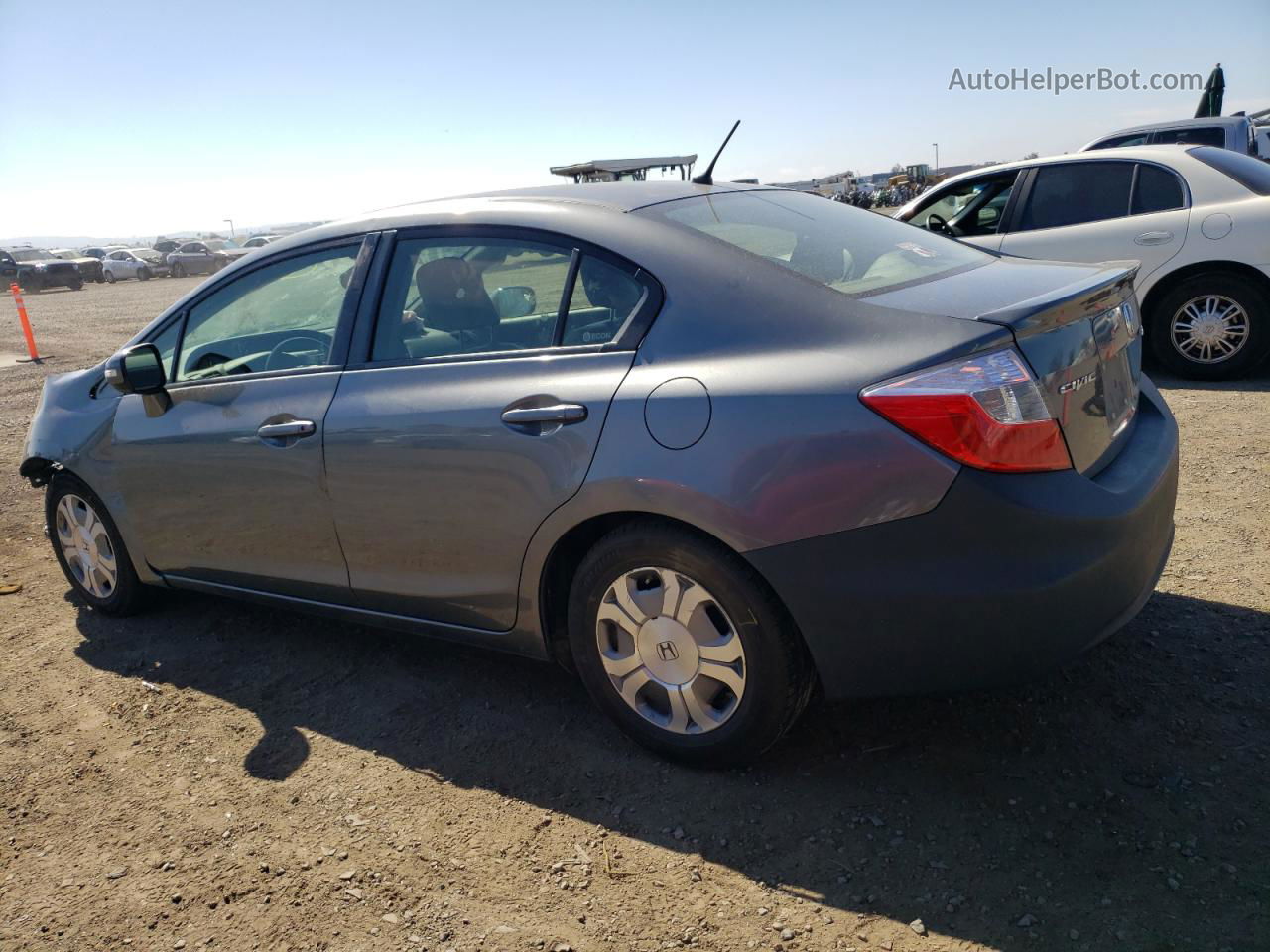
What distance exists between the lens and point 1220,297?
6.71 metres

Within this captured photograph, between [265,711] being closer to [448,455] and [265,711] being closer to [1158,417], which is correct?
[448,455]

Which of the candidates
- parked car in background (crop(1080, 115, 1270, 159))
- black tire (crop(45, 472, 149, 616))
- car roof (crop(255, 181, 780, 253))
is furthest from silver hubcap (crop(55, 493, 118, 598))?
parked car in background (crop(1080, 115, 1270, 159))

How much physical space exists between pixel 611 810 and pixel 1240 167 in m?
6.59

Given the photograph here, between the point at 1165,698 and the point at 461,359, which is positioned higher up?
the point at 461,359

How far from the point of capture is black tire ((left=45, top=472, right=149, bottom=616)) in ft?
14.1

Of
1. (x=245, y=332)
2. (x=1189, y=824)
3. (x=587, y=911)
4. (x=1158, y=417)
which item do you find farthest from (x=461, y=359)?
(x=1189, y=824)

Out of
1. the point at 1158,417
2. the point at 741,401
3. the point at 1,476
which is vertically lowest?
the point at 1,476

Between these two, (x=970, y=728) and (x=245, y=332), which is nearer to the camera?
(x=970, y=728)

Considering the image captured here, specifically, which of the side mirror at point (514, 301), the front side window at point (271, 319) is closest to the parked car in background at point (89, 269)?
the front side window at point (271, 319)

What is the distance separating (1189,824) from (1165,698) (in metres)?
0.64

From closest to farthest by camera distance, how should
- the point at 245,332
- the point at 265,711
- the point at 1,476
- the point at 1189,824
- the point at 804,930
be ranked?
1. the point at 804,930
2. the point at 1189,824
3. the point at 265,711
4. the point at 245,332
5. the point at 1,476

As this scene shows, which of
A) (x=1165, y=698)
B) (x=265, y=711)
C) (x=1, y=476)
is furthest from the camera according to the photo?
(x=1, y=476)

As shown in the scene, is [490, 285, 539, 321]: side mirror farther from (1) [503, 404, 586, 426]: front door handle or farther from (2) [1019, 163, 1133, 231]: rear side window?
(2) [1019, 163, 1133, 231]: rear side window

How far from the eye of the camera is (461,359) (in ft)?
10.3
